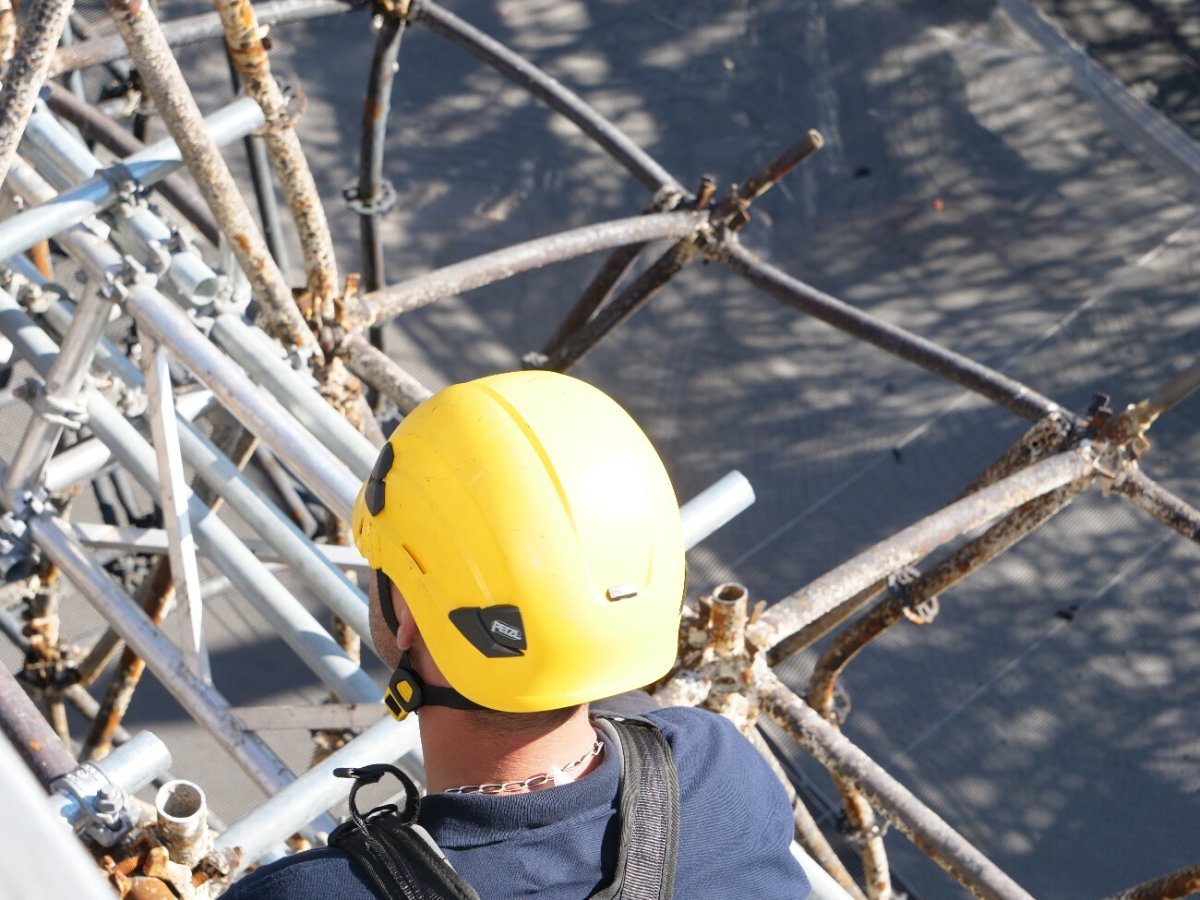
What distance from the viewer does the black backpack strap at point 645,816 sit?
200 centimetres

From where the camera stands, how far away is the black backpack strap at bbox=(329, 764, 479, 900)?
1915 mm

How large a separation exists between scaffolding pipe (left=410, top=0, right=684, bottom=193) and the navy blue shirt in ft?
14.0

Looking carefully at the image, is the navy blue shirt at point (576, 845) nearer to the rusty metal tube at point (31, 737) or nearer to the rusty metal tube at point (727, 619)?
the rusty metal tube at point (31, 737)

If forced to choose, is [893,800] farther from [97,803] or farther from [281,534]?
[97,803]

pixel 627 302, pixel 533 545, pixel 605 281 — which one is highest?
pixel 605 281

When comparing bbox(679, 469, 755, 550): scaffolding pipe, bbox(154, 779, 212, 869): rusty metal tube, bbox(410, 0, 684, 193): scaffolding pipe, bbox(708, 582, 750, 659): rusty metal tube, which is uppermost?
bbox(410, 0, 684, 193): scaffolding pipe

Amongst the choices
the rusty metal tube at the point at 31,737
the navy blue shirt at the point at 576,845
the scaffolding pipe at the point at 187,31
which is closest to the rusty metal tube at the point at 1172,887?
the navy blue shirt at the point at 576,845

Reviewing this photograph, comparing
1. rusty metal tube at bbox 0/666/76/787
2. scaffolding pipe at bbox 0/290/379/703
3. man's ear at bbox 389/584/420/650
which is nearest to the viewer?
man's ear at bbox 389/584/420/650

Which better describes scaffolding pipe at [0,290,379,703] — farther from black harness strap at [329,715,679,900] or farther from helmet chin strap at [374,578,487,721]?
black harness strap at [329,715,679,900]

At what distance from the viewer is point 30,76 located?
3.19 meters

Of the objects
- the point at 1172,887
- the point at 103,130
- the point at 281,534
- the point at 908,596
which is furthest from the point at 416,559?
the point at 103,130

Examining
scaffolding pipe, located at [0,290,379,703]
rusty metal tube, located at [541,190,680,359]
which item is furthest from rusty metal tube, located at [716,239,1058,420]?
scaffolding pipe, located at [0,290,379,703]

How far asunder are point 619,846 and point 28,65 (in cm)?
241

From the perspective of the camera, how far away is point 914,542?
171 inches
